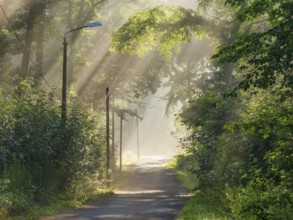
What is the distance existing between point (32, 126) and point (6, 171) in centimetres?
334

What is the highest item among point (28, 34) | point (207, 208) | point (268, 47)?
point (28, 34)

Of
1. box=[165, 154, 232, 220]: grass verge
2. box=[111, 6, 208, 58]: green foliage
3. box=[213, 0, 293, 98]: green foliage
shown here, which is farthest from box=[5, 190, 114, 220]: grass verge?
box=[111, 6, 208, 58]: green foliage

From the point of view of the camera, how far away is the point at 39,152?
1994 cm

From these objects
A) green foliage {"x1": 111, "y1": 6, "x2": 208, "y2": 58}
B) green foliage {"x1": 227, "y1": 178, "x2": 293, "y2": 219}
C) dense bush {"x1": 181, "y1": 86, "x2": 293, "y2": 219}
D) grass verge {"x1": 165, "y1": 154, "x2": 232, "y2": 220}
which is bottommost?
grass verge {"x1": 165, "y1": 154, "x2": 232, "y2": 220}

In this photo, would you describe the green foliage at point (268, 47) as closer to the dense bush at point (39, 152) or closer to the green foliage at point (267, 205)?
the green foliage at point (267, 205)

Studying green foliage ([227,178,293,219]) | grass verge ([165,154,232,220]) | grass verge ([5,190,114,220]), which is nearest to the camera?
green foliage ([227,178,293,219])

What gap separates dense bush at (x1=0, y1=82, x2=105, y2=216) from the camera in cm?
1716

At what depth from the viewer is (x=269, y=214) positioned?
10.2 m

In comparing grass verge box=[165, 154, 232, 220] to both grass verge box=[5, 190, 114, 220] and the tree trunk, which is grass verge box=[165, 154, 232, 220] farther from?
the tree trunk

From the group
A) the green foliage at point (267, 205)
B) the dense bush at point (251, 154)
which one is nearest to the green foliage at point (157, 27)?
the dense bush at point (251, 154)

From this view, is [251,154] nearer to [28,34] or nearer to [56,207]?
[56,207]

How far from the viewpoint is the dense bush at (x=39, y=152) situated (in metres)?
17.2

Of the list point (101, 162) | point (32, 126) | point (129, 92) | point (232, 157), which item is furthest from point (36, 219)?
point (129, 92)

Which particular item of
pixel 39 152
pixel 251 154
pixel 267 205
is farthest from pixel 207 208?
pixel 267 205
